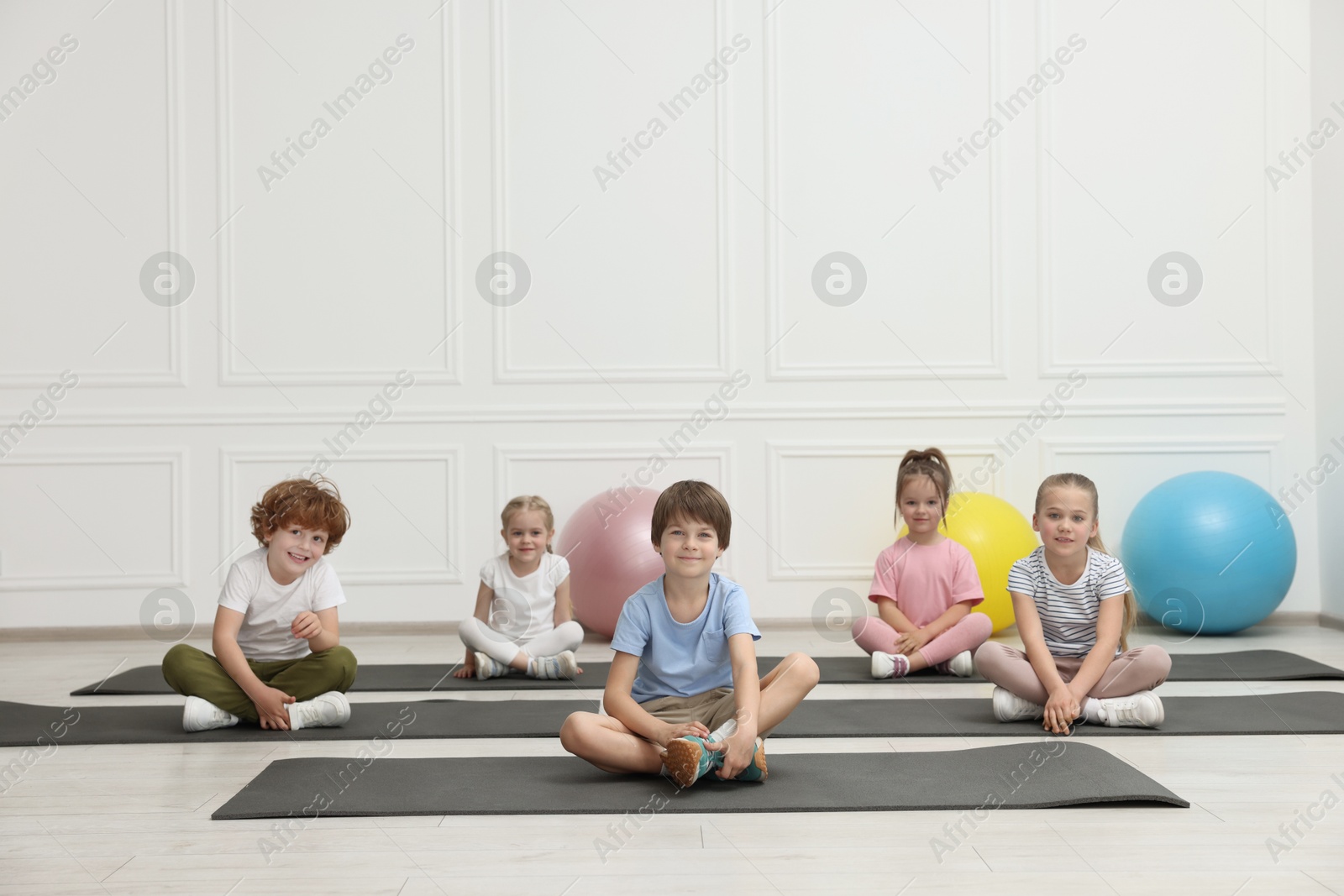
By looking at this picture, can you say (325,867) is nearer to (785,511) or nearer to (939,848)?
(939,848)

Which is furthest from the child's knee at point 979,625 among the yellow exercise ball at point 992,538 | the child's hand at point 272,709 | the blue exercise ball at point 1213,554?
the child's hand at point 272,709

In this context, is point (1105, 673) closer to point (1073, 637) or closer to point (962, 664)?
point (1073, 637)

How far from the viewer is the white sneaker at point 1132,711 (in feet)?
8.38

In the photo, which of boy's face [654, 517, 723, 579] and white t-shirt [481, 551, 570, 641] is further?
white t-shirt [481, 551, 570, 641]

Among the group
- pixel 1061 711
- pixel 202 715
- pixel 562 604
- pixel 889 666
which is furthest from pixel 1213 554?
pixel 202 715

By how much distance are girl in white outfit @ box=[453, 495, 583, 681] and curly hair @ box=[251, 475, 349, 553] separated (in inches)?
32.9

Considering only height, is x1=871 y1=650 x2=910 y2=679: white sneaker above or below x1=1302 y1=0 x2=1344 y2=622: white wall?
below

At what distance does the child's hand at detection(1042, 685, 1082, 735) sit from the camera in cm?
252

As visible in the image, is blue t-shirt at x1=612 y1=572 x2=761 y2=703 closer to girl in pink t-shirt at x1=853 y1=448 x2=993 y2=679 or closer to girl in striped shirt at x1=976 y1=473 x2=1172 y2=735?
girl in striped shirt at x1=976 y1=473 x2=1172 y2=735

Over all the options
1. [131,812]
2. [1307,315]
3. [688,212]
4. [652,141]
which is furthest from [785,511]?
[131,812]

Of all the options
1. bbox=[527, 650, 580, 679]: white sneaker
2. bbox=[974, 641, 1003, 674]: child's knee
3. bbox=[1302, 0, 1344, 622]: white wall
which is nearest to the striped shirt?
bbox=[974, 641, 1003, 674]: child's knee

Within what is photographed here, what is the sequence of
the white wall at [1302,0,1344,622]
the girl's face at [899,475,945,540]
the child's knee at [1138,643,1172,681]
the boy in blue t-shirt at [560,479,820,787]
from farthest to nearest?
the white wall at [1302,0,1344,622] < the girl's face at [899,475,945,540] < the child's knee at [1138,643,1172,681] < the boy in blue t-shirt at [560,479,820,787]

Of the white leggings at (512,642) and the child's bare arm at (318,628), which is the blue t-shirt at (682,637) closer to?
the child's bare arm at (318,628)

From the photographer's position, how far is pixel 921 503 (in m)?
3.63
